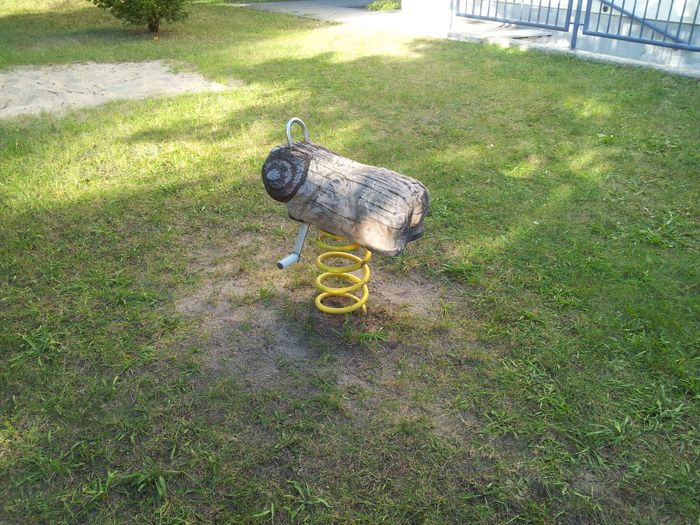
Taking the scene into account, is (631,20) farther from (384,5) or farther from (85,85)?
(85,85)

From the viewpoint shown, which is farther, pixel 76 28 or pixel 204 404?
pixel 76 28

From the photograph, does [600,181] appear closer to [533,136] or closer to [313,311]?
[533,136]

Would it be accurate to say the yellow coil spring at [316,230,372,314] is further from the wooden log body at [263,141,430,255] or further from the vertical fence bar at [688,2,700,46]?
the vertical fence bar at [688,2,700,46]

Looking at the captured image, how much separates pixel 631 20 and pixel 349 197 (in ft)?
25.3

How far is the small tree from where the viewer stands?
10282 mm

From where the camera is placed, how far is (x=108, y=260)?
3.84 metres

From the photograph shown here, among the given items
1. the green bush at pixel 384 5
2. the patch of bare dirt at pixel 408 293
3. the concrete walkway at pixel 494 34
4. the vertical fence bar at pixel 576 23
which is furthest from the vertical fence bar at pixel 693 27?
the green bush at pixel 384 5

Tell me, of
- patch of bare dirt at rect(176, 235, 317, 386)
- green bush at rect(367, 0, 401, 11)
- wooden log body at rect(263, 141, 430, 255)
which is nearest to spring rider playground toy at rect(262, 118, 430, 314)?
wooden log body at rect(263, 141, 430, 255)

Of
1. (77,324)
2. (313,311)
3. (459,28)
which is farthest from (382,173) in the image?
(459,28)

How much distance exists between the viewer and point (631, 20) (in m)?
8.56

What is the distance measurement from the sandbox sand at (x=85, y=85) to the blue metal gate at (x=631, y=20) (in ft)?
17.3

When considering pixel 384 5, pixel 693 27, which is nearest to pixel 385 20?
pixel 384 5

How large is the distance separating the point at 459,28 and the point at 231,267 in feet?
28.9

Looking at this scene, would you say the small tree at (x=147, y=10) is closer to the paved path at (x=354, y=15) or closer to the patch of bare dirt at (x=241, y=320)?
the paved path at (x=354, y=15)
